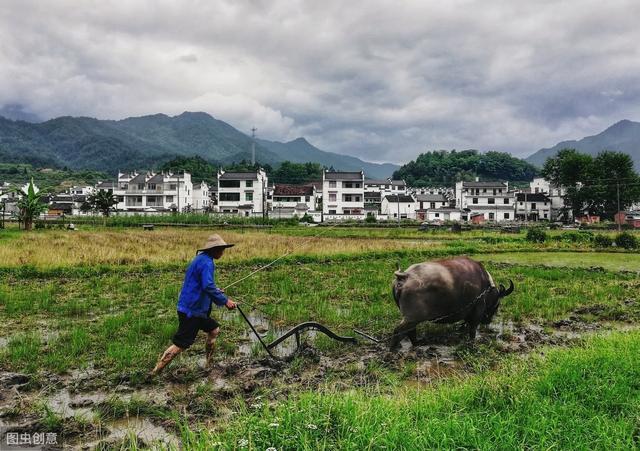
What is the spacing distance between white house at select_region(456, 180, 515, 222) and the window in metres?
36.1

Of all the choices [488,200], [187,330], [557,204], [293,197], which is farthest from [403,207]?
[187,330]

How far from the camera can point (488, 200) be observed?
67562 millimetres

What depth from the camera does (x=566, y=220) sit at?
197 ft

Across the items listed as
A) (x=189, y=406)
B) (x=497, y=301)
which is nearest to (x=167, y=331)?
(x=189, y=406)

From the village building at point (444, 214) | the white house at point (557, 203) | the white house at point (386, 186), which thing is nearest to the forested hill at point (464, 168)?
the white house at point (386, 186)

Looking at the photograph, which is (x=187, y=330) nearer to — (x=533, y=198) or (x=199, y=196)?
(x=199, y=196)

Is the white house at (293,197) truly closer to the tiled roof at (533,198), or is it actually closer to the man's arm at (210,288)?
the tiled roof at (533,198)

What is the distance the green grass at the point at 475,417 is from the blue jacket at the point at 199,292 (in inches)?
70.5

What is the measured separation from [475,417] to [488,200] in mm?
69298

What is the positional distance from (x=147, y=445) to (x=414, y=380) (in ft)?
10.5

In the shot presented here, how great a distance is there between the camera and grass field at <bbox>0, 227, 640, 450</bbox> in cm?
339

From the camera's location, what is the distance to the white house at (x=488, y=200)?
2608 inches

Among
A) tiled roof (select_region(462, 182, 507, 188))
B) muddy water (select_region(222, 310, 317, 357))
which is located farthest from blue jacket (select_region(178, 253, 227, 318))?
tiled roof (select_region(462, 182, 507, 188))

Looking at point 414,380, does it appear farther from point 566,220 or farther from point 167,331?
point 566,220
